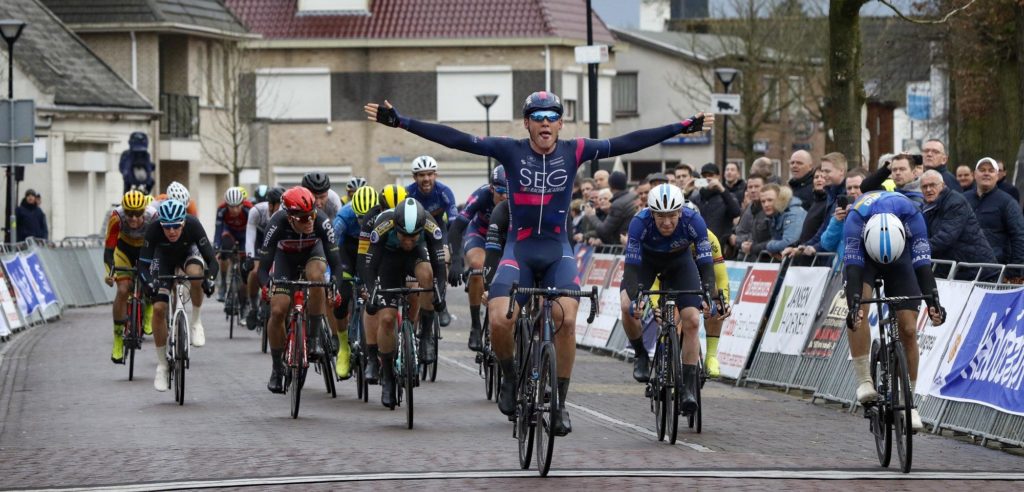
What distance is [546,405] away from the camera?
1130cm

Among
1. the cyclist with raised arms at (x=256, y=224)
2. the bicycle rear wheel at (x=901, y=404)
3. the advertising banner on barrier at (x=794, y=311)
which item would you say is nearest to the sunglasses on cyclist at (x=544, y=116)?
the bicycle rear wheel at (x=901, y=404)

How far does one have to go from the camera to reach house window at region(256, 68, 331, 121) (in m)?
67.3

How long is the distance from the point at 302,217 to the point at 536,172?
426 centimetres

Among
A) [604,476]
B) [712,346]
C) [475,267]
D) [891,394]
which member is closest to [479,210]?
[475,267]

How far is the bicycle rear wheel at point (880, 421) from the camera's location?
39.1 feet

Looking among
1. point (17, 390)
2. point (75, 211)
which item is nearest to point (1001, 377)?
point (17, 390)

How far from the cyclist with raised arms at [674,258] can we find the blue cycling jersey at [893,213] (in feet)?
5.76

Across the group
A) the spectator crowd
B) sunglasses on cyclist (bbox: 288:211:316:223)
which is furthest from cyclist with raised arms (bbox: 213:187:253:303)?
sunglasses on cyclist (bbox: 288:211:316:223)

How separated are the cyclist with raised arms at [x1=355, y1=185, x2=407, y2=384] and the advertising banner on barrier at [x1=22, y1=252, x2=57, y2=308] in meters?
15.0

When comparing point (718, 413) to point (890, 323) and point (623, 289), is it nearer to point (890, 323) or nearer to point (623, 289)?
point (623, 289)

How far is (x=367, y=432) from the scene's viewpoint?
46.4ft

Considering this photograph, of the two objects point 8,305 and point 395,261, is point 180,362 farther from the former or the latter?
point 8,305

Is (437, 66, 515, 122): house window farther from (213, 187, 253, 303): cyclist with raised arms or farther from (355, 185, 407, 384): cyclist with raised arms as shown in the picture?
(355, 185, 407, 384): cyclist with raised arms

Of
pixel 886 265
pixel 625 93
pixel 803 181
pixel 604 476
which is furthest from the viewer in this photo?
pixel 625 93
